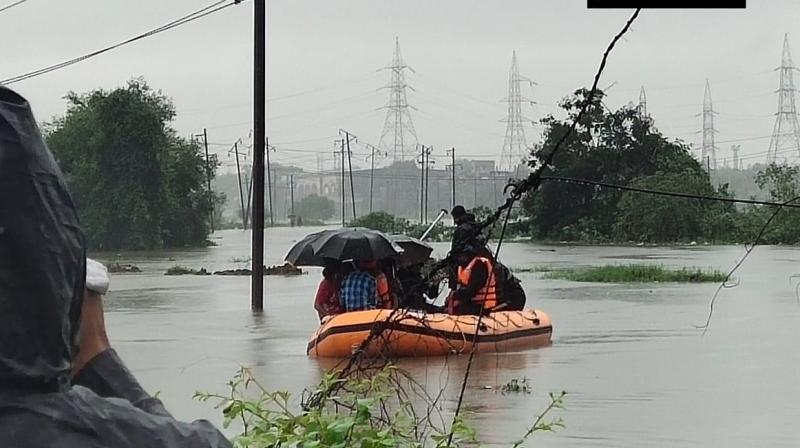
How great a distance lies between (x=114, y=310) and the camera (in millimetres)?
24000

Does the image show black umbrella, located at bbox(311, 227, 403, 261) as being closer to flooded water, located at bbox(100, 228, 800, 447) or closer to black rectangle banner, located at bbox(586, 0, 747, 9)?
flooded water, located at bbox(100, 228, 800, 447)

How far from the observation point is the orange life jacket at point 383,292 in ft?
45.1

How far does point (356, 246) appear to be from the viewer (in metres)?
14.3

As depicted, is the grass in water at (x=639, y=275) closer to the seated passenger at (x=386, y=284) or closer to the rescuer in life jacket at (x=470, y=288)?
the seated passenger at (x=386, y=284)

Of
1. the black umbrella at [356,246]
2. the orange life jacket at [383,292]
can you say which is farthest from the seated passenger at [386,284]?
the black umbrella at [356,246]

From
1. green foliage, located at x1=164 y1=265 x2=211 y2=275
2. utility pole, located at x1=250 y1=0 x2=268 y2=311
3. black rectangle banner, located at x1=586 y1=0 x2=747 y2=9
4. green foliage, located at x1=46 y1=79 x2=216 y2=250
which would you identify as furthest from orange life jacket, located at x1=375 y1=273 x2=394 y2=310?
green foliage, located at x1=46 y1=79 x2=216 y2=250

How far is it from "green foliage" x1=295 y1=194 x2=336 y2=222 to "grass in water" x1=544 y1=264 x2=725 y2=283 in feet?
91.3

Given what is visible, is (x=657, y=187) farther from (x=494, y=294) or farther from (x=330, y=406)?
(x=330, y=406)

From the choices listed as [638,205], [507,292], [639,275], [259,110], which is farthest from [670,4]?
[638,205]

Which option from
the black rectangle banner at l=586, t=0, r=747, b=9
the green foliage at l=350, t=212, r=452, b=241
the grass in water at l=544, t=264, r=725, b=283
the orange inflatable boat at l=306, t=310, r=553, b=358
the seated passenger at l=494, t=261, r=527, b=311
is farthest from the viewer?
the green foliage at l=350, t=212, r=452, b=241

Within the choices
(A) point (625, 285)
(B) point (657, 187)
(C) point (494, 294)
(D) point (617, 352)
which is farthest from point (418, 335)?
(B) point (657, 187)

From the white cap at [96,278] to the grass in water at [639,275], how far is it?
96.7ft

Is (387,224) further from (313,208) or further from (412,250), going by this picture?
(313,208)

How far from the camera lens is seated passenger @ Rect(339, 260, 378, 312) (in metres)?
13.9
